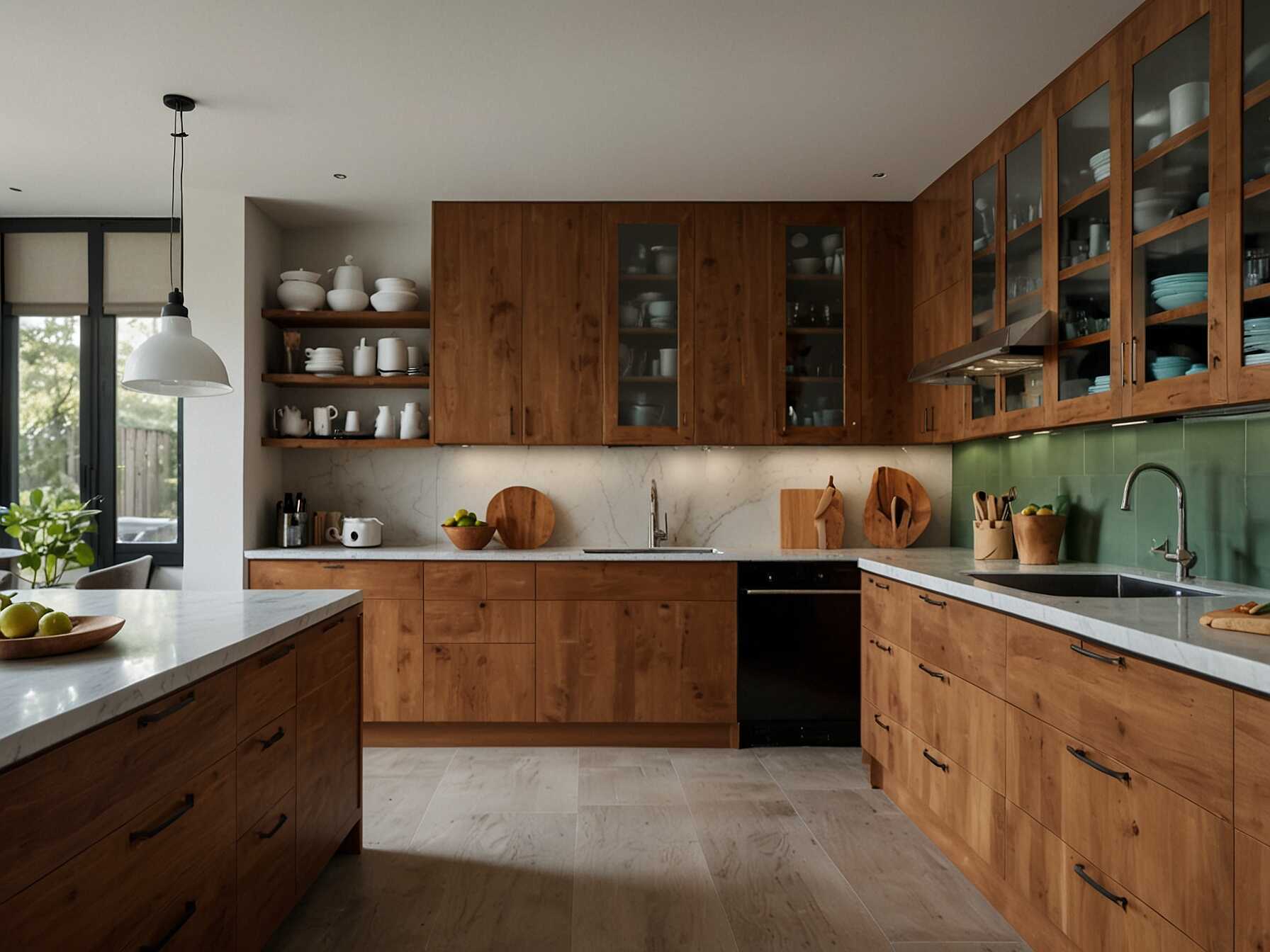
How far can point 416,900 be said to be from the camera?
2357 millimetres

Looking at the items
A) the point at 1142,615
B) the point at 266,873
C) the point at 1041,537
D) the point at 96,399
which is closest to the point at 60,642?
the point at 266,873

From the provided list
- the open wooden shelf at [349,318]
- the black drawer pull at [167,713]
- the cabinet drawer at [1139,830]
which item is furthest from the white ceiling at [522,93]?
the cabinet drawer at [1139,830]

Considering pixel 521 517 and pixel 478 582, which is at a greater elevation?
pixel 521 517

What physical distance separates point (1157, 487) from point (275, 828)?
277 cm

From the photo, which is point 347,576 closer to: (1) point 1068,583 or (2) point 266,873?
(2) point 266,873

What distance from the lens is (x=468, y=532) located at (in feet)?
13.0

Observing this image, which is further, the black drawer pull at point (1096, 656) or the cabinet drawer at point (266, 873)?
the cabinet drawer at point (266, 873)

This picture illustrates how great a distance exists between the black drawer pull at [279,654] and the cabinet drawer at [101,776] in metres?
0.19

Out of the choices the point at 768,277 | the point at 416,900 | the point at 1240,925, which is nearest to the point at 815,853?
the point at 416,900

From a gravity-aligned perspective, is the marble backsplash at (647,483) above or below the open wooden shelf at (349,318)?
below

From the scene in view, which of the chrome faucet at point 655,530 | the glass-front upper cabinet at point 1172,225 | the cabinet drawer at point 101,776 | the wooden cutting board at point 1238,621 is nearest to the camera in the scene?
the cabinet drawer at point 101,776

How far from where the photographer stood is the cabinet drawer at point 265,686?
1.83m

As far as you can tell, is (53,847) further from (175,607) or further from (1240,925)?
(1240,925)

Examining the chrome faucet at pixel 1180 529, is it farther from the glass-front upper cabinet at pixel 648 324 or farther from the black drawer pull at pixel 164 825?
the black drawer pull at pixel 164 825
